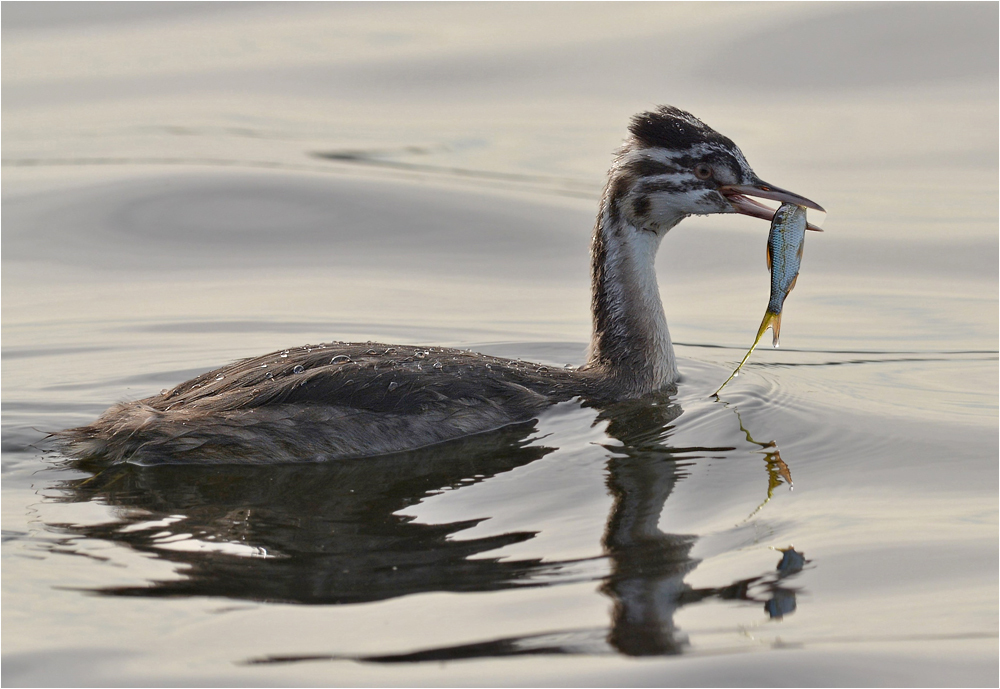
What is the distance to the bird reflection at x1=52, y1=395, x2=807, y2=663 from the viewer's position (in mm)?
5488

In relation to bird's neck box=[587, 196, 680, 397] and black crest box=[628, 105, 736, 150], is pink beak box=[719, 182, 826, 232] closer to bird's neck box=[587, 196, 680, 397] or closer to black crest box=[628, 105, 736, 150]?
black crest box=[628, 105, 736, 150]

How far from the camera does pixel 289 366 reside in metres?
7.46

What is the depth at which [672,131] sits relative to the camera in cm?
851

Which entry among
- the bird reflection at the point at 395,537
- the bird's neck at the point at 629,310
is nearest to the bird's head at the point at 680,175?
the bird's neck at the point at 629,310

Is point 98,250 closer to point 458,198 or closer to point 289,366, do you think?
point 458,198

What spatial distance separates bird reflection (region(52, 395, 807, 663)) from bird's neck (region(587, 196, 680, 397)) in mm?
854

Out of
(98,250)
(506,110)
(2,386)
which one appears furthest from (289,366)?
(506,110)

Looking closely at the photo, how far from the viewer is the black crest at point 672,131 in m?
8.48

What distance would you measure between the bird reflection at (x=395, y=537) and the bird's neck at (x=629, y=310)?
2.80 feet

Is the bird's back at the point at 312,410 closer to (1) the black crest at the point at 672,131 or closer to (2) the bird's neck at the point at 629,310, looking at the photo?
(2) the bird's neck at the point at 629,310

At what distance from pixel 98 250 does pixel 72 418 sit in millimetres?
5108

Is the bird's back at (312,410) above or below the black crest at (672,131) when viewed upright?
below

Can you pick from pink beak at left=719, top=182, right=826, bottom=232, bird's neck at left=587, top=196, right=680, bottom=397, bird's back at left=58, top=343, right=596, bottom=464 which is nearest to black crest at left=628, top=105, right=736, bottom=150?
pink beak at left=719, top=182, right=826, bottom=232

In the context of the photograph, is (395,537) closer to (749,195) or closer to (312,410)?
(312,410)
